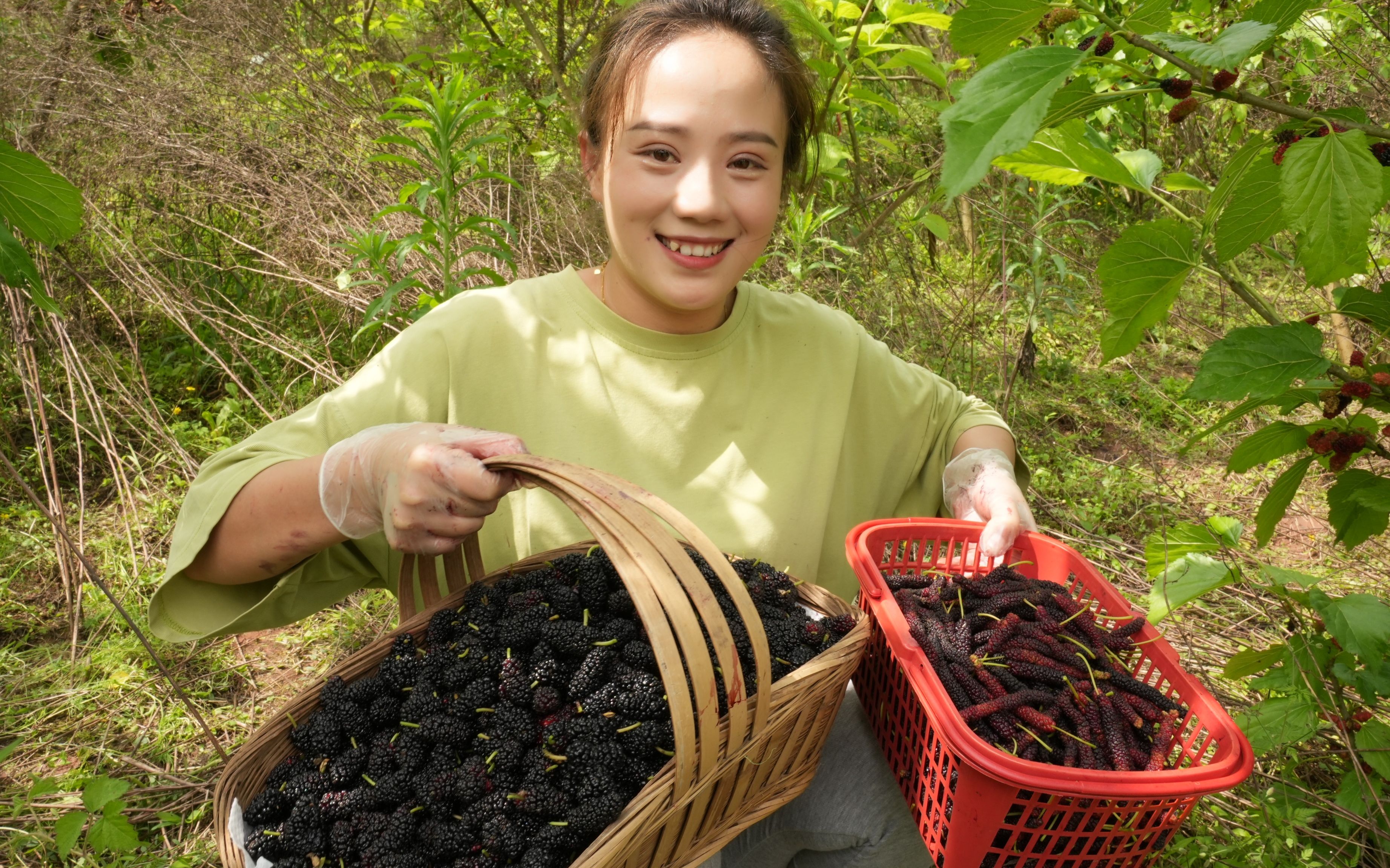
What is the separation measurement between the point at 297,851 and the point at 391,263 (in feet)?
9.21

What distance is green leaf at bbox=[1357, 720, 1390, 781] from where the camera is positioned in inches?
57.2

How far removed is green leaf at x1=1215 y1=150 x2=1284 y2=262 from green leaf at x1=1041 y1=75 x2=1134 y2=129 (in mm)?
253

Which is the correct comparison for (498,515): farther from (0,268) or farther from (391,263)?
(391,263)

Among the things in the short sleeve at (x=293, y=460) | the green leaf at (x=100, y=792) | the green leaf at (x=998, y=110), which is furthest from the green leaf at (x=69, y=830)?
the green leaf at (x=998, y=110)

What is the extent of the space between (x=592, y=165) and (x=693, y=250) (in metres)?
0.36

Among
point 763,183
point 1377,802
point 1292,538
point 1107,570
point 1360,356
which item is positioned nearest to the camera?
point 1360,356

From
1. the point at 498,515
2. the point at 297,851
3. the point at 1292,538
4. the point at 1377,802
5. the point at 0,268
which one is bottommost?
the point at 1292,538

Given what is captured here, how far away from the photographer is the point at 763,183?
1653mm

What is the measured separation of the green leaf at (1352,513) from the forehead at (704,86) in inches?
44.3

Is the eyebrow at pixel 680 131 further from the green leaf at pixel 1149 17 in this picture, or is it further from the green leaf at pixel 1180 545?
the green leaf at pixel 1180 545

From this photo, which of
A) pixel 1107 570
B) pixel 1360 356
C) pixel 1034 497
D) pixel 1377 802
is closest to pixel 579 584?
pixel 1360 356

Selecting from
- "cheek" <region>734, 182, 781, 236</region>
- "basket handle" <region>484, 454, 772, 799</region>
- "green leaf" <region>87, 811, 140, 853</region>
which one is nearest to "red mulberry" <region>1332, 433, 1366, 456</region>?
"basket handle" <region>484, 454, 772, 799</region>

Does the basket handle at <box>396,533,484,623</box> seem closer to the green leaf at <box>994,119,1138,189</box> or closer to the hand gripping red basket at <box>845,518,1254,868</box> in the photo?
the hand gripping red basket at <box>845,518,1254,868</box>

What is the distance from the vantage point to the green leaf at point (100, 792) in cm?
188
